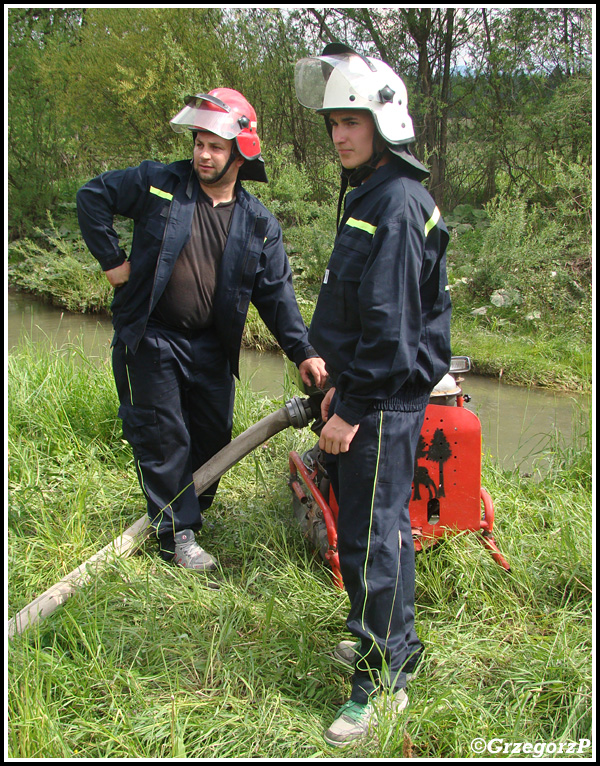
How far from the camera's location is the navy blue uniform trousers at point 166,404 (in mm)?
3045

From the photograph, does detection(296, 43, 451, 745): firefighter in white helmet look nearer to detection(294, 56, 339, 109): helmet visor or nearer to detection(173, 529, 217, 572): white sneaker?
detection(294, 56, 339, 109): helmet visor

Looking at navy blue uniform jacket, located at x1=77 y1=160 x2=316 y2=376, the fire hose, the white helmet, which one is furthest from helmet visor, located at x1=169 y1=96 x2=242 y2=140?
the fire hose

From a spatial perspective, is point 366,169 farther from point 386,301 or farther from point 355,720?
point 355,720

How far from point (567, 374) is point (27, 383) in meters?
4.85

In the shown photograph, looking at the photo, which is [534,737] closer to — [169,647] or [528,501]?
[169,647]

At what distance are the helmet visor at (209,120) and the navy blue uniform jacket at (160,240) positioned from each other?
0.67ft

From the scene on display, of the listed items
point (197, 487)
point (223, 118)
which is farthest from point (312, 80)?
point (197, 487)

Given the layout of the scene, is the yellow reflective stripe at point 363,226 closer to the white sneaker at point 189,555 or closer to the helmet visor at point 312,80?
the helmet visor at point 312,80

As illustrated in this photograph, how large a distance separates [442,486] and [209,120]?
184 cm

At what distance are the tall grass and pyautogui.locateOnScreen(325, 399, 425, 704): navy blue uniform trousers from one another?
188 millimetres

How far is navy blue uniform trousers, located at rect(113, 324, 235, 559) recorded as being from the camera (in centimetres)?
304

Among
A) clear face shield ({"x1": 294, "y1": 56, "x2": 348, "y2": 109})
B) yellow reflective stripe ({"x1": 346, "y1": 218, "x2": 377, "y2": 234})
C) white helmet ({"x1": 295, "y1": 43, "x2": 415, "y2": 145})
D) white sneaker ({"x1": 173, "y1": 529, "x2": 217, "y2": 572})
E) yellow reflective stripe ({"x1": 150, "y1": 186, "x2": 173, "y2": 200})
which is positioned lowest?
white sneaker ({"x1": 173, "y1": 529, "x2": 217, "y2": 572})

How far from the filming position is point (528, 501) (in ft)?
11.7

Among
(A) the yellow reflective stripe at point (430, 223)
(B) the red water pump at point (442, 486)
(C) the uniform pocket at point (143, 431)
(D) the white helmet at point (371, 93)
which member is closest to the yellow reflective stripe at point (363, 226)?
(A) the yellow reflective stripe at point (430, 223)
